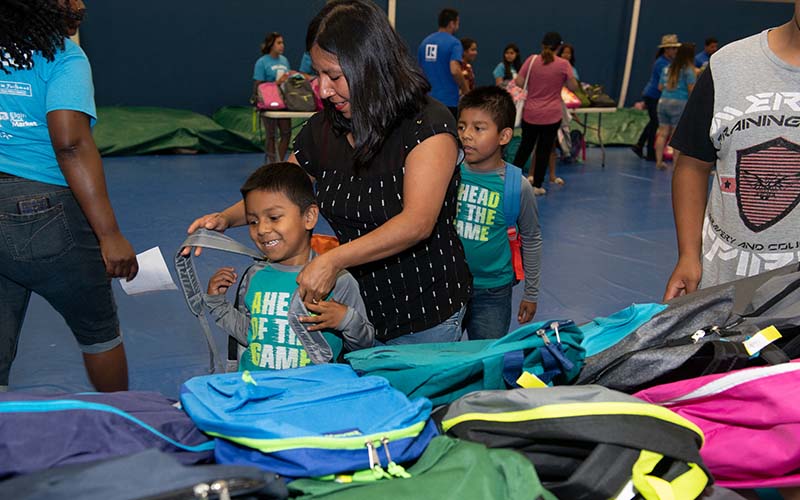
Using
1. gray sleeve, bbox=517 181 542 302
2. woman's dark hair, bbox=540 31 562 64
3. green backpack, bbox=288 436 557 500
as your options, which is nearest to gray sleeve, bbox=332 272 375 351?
green backpack, bbox=288 436 557 500

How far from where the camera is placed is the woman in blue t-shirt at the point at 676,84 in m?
8.63

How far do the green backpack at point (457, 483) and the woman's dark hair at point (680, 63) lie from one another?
8610 millimetres

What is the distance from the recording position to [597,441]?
3.36 ft

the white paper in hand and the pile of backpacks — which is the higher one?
the pile of backpacks

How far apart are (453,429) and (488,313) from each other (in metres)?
1.50

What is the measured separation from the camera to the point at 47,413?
104cm

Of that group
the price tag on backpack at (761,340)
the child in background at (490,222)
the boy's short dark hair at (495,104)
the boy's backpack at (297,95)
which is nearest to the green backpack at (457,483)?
the price tag on backpack at (761,340)

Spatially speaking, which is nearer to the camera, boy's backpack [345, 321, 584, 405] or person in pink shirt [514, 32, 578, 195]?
boy's backpack [345, 321, 584, 405]

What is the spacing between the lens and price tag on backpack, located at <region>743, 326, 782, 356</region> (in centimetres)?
130

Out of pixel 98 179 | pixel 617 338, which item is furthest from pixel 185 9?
pixel 617 338

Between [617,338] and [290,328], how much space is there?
0.84 meters

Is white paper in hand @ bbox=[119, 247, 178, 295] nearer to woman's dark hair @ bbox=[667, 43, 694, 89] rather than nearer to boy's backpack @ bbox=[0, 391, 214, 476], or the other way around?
boy's backpack @ bbox=[0, 391, 214, 476]

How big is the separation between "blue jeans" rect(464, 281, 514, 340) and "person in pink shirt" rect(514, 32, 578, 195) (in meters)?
5.18

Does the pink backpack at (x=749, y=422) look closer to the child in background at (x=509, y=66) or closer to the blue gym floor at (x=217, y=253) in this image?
the blue gym floor at (x=217, y=253)
